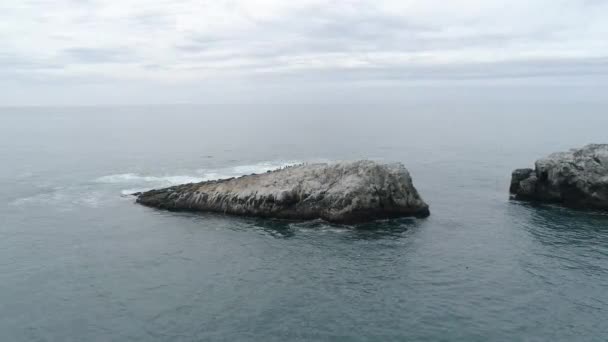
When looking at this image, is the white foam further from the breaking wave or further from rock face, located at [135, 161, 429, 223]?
rock face, located at [135, 161, 429, 223]

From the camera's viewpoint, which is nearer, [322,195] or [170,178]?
[322,195]

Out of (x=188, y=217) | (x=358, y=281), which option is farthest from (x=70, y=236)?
(x=358, y=281)

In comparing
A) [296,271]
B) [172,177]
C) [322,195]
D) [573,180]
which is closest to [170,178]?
[172,177]

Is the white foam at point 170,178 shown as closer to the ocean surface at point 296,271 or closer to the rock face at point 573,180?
the ocean surface at point 296,271

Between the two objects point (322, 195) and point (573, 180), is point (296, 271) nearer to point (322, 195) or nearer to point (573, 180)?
point (322, 195)

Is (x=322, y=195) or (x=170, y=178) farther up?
(x=170, y=178)

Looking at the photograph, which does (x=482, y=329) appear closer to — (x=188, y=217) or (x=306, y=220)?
(x=306, y=220)
